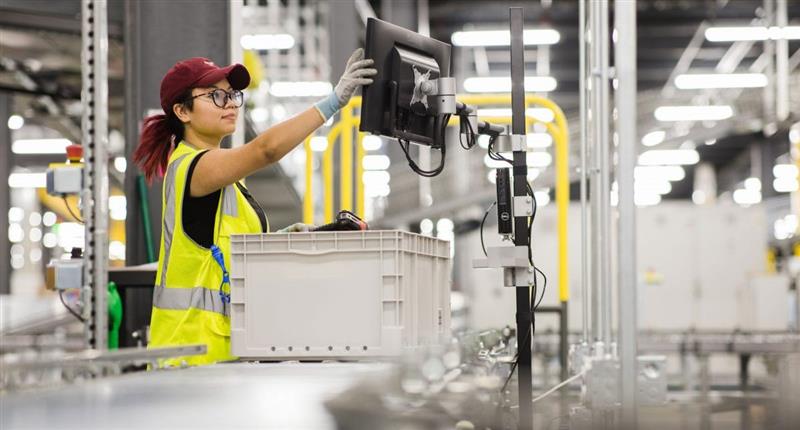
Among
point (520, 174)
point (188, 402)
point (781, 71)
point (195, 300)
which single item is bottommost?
point (188, 402)

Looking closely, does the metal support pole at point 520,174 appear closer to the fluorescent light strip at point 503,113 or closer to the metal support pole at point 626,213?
the fluorescent light strip at point 503,113

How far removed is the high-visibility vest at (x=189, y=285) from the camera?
3.15m

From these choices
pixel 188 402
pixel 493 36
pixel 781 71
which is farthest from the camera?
Answer: pixel 493 36

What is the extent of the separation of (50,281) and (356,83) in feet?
3.68

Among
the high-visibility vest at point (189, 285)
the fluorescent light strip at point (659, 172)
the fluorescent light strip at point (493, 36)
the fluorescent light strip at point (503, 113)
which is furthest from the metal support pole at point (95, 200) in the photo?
the fluorescent light strip at point (659, 172)

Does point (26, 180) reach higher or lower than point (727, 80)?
lower

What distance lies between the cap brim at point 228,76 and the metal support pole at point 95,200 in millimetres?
464

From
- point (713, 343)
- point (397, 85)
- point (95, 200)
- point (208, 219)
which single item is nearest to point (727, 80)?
point (713, 343)

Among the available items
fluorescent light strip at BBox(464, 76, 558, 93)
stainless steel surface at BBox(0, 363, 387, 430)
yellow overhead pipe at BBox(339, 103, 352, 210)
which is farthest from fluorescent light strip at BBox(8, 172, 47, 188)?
stainless steel surface at BBox(0, 363, 387, 430)

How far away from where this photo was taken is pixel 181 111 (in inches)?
136

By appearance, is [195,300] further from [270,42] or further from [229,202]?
[270,42]

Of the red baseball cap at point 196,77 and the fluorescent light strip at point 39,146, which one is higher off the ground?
the fluorescent light strip at point 39,146

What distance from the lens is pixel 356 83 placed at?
3.18 m

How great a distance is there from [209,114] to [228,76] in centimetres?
14
